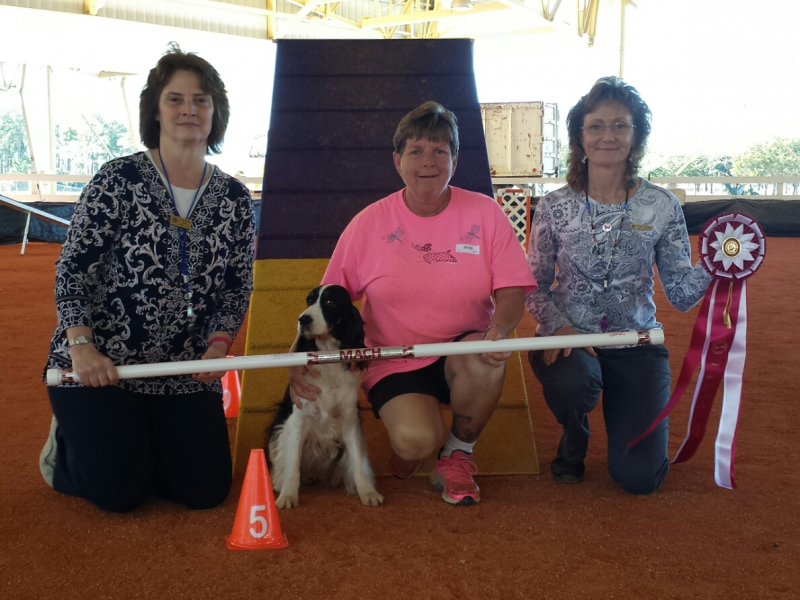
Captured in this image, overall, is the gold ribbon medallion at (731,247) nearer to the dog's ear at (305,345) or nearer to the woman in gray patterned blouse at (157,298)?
the dog's ear at (305,345)

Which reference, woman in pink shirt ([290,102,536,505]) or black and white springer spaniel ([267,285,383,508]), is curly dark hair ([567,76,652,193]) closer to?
woman in pink shirt ([290,102,536,505])

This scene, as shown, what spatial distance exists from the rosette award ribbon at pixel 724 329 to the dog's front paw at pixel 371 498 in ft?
3.32

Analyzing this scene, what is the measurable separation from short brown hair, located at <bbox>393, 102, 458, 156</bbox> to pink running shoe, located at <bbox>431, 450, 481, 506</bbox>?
107 centimetres

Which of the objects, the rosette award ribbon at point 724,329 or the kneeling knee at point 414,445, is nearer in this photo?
the rosette award ribbon at point 724,329

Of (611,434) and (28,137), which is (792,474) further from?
(28,137)

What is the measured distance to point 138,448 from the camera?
101 inches

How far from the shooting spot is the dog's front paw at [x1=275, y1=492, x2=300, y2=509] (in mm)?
2562

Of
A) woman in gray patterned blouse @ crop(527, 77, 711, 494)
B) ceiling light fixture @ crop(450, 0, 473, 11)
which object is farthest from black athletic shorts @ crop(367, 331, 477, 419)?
ceiling light fixture @ crop(450, 0, 473, 11)

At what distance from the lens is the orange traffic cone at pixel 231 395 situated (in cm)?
388

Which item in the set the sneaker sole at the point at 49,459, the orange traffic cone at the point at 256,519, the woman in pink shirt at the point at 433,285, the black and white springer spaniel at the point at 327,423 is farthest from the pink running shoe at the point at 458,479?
the sneaker sole at the point at 49,459

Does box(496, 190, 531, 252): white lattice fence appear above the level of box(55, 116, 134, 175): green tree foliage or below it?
below

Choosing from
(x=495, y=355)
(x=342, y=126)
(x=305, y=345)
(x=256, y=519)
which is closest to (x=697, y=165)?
(x=342, y=126)

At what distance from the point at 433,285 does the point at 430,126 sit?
1.72ft

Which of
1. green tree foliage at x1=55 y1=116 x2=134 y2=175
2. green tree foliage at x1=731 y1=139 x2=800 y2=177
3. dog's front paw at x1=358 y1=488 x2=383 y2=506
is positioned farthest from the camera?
green tree foliage at x1=55 y1=116 x2=134 y2=175
